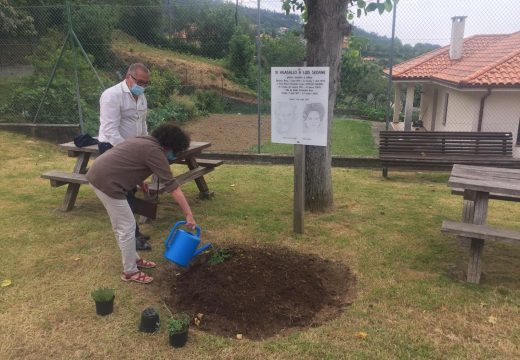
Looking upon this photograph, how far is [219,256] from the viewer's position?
429 centimetres

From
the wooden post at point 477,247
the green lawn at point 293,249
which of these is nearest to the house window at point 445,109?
the green lawn at point 293,249

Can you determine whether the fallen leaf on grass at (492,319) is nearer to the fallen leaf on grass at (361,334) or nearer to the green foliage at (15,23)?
the fallen leaf on grass at (361,334)

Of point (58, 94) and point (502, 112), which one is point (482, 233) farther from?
point (58, 94)

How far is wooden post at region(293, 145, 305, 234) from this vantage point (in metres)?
4.84

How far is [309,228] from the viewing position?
5188mm

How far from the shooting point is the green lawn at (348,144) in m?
10.7

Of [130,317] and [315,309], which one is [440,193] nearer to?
[315,309]

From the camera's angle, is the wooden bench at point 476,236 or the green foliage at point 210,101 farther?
the green foliage at point 210,101

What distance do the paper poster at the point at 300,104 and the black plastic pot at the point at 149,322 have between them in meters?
2.37

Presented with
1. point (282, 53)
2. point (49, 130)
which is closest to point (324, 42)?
point (49, 130)

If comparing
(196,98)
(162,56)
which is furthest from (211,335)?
(196,98)

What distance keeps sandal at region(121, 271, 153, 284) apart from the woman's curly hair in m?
A: 1.19

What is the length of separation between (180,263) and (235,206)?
2429 mm

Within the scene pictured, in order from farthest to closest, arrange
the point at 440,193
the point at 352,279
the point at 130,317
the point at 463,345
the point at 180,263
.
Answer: the point at 440,193, the point at 352,279, the point at 180,263, the point at 130,317, the point at 463,345
